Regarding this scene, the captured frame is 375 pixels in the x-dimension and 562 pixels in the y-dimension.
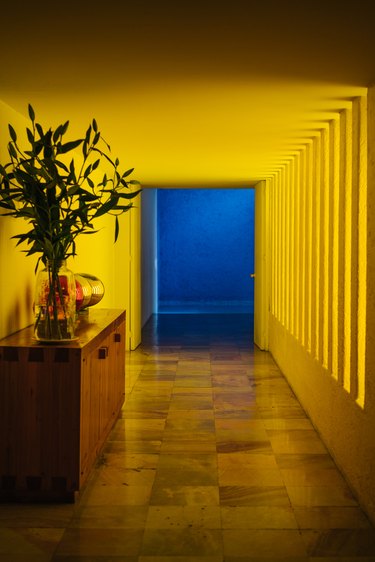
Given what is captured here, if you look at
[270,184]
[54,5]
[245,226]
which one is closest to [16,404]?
[54,5]

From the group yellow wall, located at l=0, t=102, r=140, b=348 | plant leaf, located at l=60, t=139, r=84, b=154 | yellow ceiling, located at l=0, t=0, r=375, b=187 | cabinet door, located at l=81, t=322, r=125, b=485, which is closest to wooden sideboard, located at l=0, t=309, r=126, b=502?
cabinet door, located at l=81, t=322, r=125, b=485

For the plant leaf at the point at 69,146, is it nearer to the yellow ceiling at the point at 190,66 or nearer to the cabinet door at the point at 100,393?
the yellow ceiling at the point at 190,66

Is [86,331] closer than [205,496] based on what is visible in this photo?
No

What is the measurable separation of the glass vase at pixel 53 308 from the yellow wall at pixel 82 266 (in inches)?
13.0

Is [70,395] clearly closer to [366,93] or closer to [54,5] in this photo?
[54,5]

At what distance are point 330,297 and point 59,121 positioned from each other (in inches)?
91.3

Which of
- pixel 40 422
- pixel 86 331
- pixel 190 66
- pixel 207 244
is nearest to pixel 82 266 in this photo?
pixel 86 331

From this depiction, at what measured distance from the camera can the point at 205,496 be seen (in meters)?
3.59

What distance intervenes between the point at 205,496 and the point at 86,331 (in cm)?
128

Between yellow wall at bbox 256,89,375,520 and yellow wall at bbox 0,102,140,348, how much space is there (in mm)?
2011

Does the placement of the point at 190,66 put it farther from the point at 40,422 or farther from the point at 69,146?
the point at 40,422

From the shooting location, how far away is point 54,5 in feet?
7.84

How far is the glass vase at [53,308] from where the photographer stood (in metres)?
3.65

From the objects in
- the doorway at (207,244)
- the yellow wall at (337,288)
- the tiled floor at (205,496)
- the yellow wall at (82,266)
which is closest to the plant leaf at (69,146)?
the yellow wall at (82,266)
